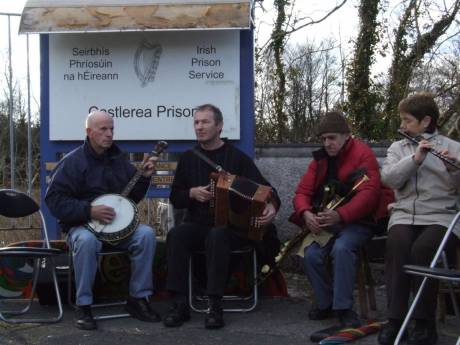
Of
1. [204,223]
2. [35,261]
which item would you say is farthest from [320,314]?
[35,261]

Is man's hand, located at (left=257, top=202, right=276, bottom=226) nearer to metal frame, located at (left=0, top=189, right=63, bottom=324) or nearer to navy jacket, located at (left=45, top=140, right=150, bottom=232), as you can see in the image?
navy jacket, located at (left=45, top=140, right=150, bottom=232)

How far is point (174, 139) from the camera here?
19.5 ft

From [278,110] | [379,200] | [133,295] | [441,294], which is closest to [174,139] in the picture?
[133,295]

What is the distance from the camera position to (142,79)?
5977 mm

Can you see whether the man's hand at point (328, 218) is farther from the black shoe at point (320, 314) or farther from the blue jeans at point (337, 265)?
the black shoe at point (320, 314)

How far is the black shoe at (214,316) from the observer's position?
457 centimetres

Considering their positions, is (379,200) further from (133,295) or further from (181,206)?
(133,295)

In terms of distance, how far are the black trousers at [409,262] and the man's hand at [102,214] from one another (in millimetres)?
1833

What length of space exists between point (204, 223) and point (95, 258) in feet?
2.61

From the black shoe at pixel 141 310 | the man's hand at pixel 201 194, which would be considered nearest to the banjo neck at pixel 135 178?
the man's hand at pixel 201 194

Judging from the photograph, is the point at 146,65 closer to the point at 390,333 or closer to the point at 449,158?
the point at 449,158

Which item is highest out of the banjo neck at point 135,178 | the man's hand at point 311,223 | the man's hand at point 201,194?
the banjo neck at point 135,178

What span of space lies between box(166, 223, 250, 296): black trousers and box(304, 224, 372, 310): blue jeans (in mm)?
517

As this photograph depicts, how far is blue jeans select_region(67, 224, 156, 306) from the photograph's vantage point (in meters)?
4.61
